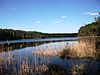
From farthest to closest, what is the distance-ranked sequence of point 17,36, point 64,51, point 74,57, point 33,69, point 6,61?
1. point 17,36
2. point 64,51
3. point 74,57
4. point 6,61
5. point 33,69

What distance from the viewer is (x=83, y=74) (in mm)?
9883

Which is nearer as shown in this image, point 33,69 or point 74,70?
point 74,70

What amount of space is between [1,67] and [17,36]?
79516mm

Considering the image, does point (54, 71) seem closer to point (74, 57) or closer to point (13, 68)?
point (13, 68)

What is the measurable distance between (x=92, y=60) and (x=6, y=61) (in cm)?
604

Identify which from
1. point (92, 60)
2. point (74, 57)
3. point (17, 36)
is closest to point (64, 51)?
point (74, 57)

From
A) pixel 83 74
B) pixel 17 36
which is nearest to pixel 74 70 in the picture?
pixel 83 74

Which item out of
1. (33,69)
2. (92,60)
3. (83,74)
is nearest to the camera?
(83,74)

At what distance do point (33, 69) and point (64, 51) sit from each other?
20.0 ft

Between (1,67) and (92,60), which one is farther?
(92,60)

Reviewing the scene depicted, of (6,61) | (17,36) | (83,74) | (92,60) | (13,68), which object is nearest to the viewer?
A: (83,74)

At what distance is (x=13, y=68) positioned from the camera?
37.4 ft

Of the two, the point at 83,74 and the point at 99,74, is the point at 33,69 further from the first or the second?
the point at 99,74

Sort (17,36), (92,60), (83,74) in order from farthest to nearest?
(17,36)
(92,60)
(83,74)
